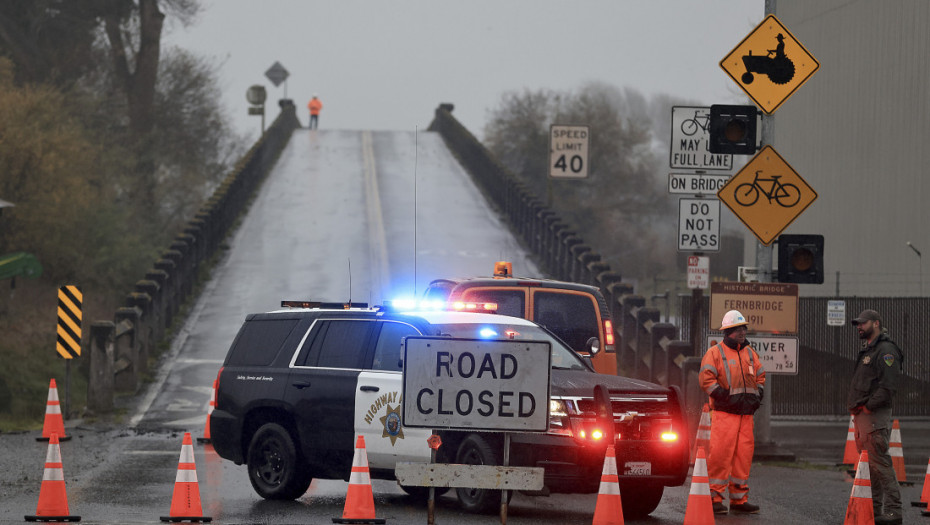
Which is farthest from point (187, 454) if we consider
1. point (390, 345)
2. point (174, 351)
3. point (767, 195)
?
point (174, 351)

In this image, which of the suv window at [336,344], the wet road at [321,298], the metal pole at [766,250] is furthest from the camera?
the metal pole at [766,250]

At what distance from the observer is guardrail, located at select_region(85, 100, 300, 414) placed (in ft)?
73.2

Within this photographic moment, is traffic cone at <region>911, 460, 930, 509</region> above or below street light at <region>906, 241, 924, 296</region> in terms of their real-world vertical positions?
below

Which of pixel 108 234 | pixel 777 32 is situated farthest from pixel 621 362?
pixel 108 234

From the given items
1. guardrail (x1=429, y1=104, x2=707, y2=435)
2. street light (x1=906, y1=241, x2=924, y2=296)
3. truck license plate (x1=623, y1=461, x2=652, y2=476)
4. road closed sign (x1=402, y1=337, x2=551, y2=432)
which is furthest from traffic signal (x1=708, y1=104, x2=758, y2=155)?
street light (x1=906, y1=241, x2=924, y2=296)

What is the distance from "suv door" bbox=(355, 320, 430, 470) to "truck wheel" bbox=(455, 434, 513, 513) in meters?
0.45

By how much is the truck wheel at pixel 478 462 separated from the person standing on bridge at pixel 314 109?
6185 cm

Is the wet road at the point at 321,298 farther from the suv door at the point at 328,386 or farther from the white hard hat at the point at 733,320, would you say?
the white hard hat at the point at 733,320

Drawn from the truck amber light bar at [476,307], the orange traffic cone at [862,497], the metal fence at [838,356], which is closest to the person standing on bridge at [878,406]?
the orange traffic cone at [862,497]

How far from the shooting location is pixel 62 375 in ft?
112

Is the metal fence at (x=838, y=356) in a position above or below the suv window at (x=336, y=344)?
below

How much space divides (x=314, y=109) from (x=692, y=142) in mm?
53720

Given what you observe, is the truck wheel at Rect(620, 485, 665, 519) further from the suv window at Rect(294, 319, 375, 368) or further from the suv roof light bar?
the suv roof light bar

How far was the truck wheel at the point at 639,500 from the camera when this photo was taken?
13047 mm
